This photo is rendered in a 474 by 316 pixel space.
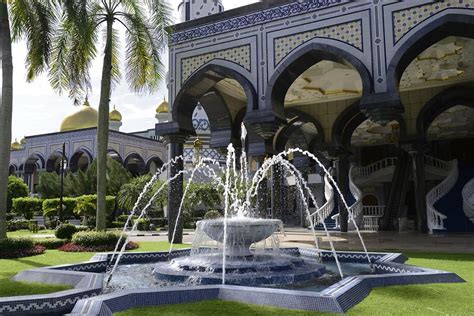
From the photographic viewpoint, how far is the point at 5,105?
434 inches

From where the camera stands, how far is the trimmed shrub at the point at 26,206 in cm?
3041

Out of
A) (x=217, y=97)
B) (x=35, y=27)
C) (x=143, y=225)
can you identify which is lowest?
(x=143, y=225)

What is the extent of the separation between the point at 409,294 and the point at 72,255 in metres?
8.20

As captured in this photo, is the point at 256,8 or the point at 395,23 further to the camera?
the point at 256,8

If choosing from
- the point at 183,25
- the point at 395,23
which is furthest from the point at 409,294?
the point at 183,25

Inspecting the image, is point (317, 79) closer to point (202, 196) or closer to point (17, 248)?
point (17, 248)

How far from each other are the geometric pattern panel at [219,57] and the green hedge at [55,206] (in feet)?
59.3

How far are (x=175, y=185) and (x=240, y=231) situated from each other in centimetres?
600

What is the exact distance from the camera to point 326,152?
17.4 meters

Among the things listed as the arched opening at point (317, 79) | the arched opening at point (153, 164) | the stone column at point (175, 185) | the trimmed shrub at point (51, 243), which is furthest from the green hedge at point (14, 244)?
the arched opening at point (153, 164)

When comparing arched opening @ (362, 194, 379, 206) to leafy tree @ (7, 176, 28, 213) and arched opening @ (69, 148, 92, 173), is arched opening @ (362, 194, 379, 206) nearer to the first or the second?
arched opening @ (69, 148, 92, 173)

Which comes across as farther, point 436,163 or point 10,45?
point 436,163

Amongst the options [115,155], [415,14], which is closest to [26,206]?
[115,155]

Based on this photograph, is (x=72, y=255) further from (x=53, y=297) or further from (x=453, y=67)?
(x=453, y=67)
